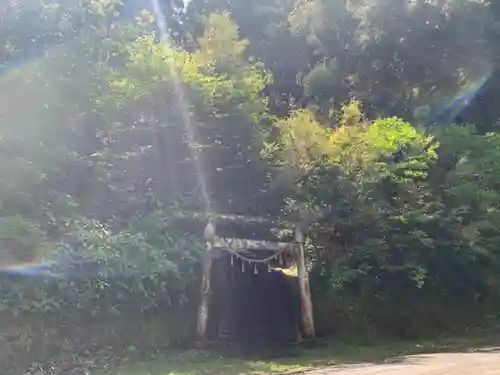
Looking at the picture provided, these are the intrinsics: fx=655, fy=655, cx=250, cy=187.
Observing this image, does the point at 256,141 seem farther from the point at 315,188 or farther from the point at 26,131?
the point at 26,131

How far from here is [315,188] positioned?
564 inches

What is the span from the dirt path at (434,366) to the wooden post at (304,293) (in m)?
2.55

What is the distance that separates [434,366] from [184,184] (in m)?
5.82

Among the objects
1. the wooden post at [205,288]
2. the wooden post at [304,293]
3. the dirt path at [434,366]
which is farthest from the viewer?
the wooden post at [304,293]

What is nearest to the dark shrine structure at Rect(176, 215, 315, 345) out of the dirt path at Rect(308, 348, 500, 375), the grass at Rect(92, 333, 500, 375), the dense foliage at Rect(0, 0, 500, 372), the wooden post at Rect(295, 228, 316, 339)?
the wooden post at Rect(295, 228, 316, 339)

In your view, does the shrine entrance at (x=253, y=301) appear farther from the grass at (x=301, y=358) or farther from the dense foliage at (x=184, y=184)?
the grass at (x=301, y=358)

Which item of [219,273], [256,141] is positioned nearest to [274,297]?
[219,273]

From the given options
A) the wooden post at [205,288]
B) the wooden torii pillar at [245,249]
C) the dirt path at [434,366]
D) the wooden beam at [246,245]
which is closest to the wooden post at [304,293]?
the wooden torii pillar at [245,249]

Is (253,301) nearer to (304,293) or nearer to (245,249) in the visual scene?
(304,293)

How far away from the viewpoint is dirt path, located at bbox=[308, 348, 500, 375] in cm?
986

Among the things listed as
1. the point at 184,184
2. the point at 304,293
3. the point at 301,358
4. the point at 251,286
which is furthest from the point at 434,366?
the point at 184,184

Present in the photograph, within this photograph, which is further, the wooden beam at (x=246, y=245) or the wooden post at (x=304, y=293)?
the wooden post at (x=304, y=293)

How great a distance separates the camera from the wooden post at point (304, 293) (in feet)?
46.2

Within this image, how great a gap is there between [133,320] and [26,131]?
373 centimetres
